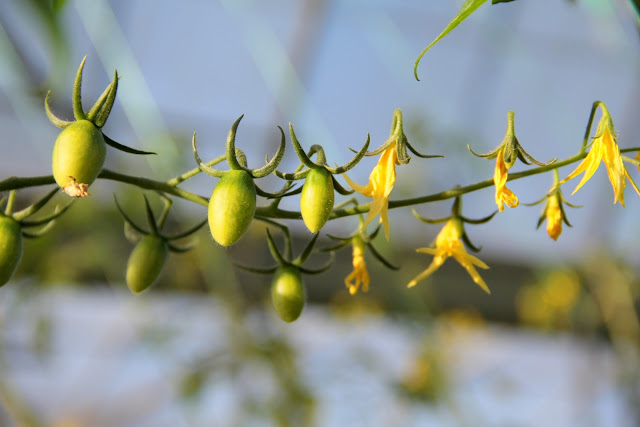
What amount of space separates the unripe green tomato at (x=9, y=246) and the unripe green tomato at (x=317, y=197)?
12cm

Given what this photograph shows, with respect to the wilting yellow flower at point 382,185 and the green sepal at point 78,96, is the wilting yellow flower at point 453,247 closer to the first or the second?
the wilting yellow flower at point 382,185

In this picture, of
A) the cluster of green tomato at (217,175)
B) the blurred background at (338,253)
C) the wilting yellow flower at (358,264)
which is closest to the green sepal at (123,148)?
the cluster of green tomato at (217,175)

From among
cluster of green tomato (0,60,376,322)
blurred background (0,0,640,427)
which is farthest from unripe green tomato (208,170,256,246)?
blurred background (0,0,640,427)

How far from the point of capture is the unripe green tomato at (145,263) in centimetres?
33

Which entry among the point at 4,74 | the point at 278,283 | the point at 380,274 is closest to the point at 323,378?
the point at 380,274

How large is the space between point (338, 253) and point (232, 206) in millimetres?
1705

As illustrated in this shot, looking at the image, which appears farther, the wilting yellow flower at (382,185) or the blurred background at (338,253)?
the blurred background at (338,253)

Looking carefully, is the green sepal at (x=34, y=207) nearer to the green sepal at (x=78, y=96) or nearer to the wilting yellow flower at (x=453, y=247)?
the green sepal at (x=78, y=96)

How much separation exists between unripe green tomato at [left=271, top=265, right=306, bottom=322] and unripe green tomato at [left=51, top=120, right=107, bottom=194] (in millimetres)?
96

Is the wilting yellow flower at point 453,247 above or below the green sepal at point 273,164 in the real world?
below

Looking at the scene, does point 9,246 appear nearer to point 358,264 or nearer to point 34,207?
point 34,207

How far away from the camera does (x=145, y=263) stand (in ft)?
1.07

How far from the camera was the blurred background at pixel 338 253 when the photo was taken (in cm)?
113

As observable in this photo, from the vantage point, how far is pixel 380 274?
1.62 meters
